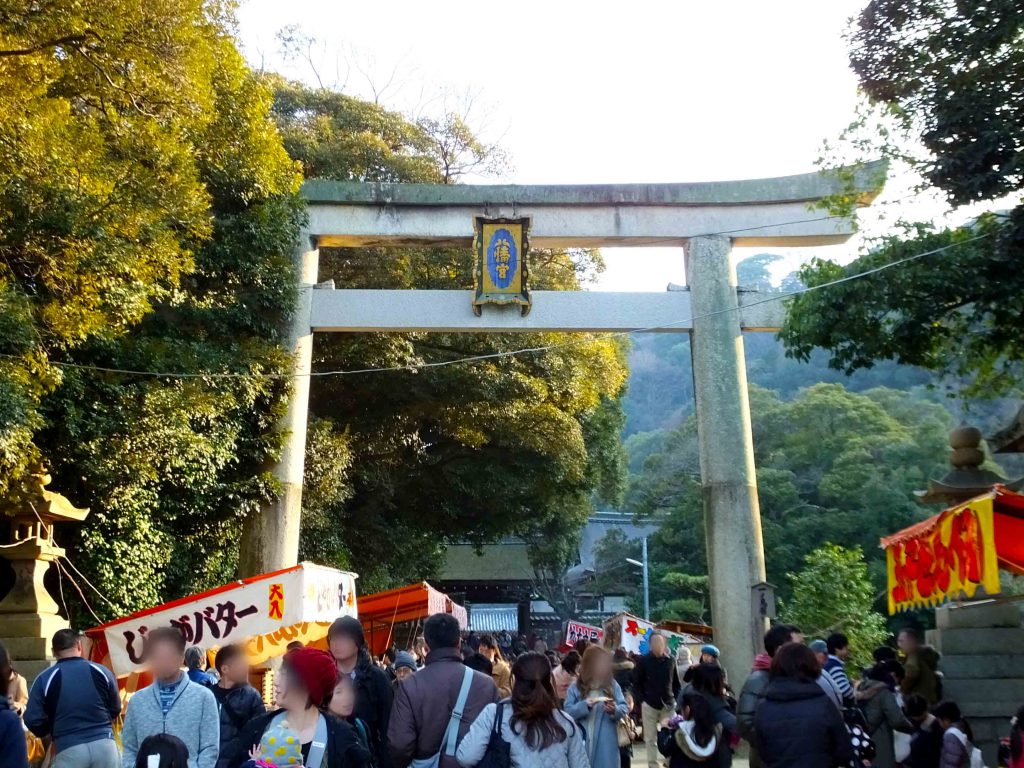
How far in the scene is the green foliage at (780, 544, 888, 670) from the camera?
21.3 m

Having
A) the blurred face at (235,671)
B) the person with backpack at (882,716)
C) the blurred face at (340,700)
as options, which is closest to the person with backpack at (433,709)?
the blurred face at (340,700)

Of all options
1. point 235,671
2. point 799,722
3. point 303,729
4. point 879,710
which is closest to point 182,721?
point 303,729

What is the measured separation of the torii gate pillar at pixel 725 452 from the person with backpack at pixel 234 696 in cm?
934

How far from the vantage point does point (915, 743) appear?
22.9ft

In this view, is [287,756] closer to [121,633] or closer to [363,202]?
[121,633]

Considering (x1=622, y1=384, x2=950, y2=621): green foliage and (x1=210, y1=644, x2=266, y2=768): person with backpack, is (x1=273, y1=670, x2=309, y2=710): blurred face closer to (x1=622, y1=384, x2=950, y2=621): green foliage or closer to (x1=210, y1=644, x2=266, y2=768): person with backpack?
(x1=210, y1=644, x2=266, y2=768): person with backpack

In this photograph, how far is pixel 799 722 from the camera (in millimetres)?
4465

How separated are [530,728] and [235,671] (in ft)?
6.94

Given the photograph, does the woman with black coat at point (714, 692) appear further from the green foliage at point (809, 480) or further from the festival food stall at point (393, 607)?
the green foliage at point (809, 480)

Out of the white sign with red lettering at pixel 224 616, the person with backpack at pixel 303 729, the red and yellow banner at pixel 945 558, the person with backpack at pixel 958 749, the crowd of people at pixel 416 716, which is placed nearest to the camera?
the person with backpack at pixel 303 729

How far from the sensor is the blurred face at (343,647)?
451 centimetres

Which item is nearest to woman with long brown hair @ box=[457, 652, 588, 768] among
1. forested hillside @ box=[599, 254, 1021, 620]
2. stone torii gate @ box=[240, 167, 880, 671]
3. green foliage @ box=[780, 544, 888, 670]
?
stone torii gate @ box=[240, 167, 880, 671]

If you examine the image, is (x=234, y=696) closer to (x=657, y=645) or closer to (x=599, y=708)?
(x=599, y=708)

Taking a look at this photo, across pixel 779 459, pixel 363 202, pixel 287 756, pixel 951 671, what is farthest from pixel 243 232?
pixel 779 459
